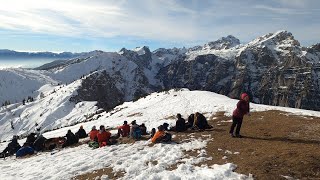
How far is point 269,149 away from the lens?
18.7 meters

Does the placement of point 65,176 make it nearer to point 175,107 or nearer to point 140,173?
point 140,173

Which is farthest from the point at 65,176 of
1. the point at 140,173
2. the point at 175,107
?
the point at 175,107

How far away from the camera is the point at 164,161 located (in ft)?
60.1

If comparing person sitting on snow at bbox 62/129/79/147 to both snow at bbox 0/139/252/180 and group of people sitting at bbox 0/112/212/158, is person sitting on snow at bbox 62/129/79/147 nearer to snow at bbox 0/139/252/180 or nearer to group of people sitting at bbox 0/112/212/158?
group of people sitting at bbox 0/112/212/158

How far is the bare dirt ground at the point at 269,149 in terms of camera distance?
15.3 m

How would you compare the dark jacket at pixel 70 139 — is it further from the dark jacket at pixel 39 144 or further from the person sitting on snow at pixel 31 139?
the person sitting on snow at pixel 31 139

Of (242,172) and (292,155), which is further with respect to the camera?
(292,155)

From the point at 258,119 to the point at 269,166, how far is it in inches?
624

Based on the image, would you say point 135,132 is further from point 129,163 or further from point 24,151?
point 24,151

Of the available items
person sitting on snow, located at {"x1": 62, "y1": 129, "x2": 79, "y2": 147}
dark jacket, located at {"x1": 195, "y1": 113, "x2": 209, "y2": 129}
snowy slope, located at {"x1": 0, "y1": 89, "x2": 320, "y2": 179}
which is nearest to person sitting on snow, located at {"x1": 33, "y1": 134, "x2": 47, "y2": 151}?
person sitting on snow, located at {"x1": 62, "y1": 129, "x2": 79, "y2": 147}

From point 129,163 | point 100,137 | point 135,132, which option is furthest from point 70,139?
point 129,163

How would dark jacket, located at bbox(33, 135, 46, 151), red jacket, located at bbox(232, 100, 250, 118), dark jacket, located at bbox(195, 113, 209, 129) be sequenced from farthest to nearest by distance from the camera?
dark jacket, located at bbox(33, 135, 46, 151) → dark jacket, located at bbox(195, 113, 209, 129) → red jacket, located at bbox(232, 100, 250, 118)

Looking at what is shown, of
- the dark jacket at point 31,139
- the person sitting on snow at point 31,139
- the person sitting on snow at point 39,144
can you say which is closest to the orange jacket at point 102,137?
the person sitting on snow at point 39,144

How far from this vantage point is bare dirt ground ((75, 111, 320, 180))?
15.3 meters
